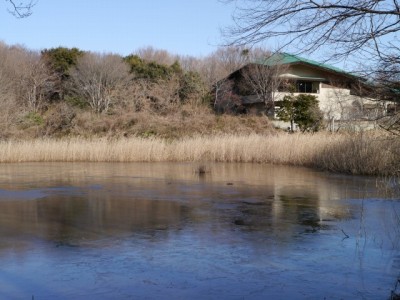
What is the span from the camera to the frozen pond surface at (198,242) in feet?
17.1

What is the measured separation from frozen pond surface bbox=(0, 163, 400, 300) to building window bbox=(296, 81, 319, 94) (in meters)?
27.6

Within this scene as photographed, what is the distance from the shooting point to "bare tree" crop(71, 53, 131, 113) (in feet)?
122

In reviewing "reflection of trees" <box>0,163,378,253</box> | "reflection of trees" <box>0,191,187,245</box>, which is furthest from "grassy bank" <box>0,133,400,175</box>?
"reflection of trees" <box>0,191,187,245</box>

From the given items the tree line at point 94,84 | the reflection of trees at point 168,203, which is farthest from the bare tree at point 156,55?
the reflection of trees at point 168,203

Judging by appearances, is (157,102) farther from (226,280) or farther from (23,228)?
(226,280)

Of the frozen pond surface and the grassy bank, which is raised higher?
the grassy bank

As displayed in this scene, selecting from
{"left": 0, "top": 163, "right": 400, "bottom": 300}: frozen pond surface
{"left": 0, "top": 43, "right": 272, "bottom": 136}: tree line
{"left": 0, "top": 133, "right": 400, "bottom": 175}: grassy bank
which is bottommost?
{"left": 0, "top": 163, "right": 400, "bottom": 300}: frozen pond surface

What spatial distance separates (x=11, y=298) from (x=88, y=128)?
2800cm

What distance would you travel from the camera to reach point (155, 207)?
33.0 feet

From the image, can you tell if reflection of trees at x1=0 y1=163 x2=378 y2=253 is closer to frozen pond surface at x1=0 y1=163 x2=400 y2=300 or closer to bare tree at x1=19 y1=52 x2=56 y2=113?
frozen pond surface at x1=0 y1=163 x2=400 y2=300

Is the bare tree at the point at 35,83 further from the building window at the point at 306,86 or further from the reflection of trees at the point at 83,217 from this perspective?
the reflection of trees at the point at 83,217

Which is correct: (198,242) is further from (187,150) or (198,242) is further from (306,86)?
(306,86)

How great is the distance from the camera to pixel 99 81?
37.5 m

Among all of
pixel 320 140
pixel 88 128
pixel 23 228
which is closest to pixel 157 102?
pixel 88 128
